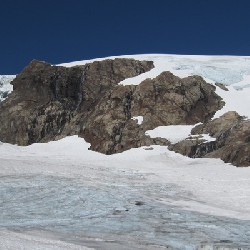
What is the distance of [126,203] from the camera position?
23.1 meters

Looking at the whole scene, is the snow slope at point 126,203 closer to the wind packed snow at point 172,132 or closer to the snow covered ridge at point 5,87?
the wind packed snow at point 172,132

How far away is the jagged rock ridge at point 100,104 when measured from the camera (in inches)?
2073

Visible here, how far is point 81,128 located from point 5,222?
38.0 m

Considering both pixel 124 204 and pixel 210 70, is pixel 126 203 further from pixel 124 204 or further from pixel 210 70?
pixel 210 70

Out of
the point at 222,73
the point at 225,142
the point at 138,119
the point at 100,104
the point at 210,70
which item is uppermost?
the point at 210,70

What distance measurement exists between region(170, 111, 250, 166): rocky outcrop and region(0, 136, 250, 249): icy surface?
1.39 meters

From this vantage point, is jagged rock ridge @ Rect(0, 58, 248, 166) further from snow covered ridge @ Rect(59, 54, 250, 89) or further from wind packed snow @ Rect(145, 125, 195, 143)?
snow covered ridge @ Rect(59, 54, 250, 89)

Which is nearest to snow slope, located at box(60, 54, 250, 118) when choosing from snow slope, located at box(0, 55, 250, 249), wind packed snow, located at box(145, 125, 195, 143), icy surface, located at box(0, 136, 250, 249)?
wind packed snow, located at box(145, 125, 195, 143)

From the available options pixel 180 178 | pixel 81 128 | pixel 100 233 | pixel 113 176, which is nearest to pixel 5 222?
pixel 100 233

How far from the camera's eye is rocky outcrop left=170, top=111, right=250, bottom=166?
3989cm

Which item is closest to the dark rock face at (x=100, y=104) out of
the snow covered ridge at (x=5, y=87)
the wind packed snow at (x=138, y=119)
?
the wind packed snow at (x=138, y=119)

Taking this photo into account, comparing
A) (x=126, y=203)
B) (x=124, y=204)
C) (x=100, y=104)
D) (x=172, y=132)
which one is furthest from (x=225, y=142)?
(x=124, y=204)

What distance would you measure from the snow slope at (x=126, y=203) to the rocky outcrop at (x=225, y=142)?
1.23 meters

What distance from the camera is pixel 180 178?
33.0 meters
